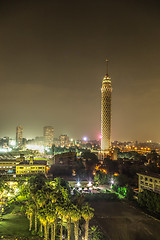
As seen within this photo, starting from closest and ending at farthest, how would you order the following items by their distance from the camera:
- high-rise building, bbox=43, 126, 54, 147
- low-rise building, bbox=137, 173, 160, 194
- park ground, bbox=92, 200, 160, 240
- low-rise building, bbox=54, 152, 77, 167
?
park ground, bbox=92, 200, 160, 240 → low-rise building, bbox=137, 173, 160, 194 → low-rise building, bbox=54, 152, 77, 167 → high-rise building, bbox=43, 126, 54, 147

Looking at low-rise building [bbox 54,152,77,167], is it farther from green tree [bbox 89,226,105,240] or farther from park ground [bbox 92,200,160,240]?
green tree [bbox 89,226,105,240]

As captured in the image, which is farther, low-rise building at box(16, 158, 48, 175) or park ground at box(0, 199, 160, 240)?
low-rise building at box(16, 158, 48, 175)

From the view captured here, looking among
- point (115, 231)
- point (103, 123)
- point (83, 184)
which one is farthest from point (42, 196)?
point (103, 123)

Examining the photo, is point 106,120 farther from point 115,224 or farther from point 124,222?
point 115,224

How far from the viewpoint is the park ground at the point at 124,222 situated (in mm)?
15586

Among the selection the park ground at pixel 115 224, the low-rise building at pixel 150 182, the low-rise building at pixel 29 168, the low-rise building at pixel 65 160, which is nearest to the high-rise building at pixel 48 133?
the low-rise building at pixel 65 160

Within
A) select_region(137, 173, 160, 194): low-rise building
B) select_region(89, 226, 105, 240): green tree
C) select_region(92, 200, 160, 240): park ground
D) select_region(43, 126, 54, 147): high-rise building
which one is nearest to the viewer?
select_region(89, 226, 105, 240): green tree

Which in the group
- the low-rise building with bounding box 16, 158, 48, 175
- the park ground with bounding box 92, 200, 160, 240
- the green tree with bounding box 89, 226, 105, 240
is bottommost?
the park ground with bounding box 92, 200, 160, 240

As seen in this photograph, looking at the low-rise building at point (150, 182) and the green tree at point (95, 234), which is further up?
the low-rise building at point (150, 182)

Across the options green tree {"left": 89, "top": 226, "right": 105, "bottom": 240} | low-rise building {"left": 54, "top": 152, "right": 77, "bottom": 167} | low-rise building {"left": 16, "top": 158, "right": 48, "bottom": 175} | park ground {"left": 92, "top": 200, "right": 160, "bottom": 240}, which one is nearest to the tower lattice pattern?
low-rise building {"left": 54, "top": 152, "right": 77, "bottom": 167}

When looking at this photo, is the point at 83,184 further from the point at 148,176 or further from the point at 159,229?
the point at 159,229

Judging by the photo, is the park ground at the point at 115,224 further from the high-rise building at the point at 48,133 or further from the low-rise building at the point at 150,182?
the high-rise building at the point at 48,133

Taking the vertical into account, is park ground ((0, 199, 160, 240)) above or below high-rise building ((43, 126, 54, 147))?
below

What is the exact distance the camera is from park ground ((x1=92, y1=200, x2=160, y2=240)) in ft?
51.1
